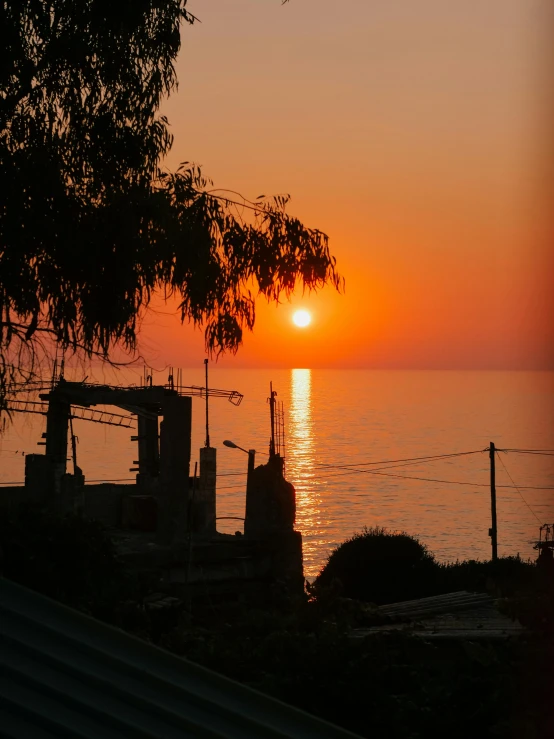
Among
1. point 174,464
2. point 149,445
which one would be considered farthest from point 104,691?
point 149,445

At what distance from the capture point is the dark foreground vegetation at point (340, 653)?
257 inches

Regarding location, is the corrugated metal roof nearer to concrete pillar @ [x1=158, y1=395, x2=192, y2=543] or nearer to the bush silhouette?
concrete pillar @ [x1=158, y1=395, x2=192, y2=543]

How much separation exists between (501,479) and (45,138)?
10741cm

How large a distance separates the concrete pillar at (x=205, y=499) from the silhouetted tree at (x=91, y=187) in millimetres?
10127

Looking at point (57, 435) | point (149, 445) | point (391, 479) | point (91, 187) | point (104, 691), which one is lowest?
point (391, 479)

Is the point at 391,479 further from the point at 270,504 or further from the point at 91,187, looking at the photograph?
the point at 91,187

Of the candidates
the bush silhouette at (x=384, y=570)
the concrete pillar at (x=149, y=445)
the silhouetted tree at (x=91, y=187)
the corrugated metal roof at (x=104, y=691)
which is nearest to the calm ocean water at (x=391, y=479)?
the concrete pillar at (x=149, y=445)

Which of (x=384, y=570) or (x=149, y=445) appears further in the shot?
(x=149, y=445)

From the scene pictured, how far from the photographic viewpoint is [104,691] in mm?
3938

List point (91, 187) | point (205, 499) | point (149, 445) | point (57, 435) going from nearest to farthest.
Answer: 1. point (91, 187)
2. point (57, 435)
3. point (205, 499)
4. point (149, 445)

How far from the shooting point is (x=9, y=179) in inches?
403

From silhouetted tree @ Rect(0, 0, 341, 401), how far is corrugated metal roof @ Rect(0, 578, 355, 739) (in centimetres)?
625

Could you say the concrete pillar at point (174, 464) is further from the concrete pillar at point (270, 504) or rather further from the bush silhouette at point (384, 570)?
the bush silhouette at point (384, 570)

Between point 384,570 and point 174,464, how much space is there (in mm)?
7757
